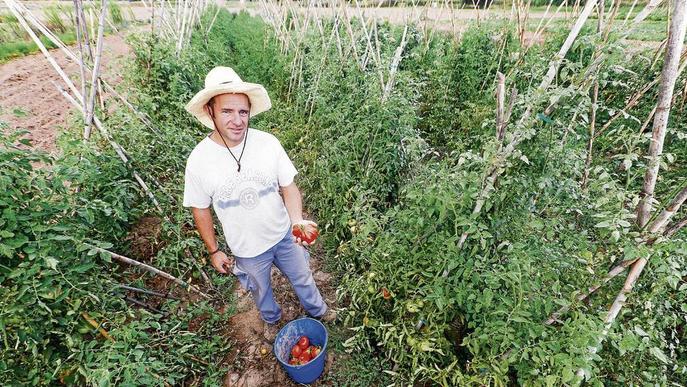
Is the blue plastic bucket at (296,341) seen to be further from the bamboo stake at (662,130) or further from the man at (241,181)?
the bamboo stake at (662,130)

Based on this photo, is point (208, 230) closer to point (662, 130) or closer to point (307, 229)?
point (307, 229)

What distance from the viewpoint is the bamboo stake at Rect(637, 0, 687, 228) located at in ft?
3.61

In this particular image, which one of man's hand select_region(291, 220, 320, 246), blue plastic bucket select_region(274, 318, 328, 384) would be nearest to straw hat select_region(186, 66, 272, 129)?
man's hand select_region(291, 220, 320, 246)

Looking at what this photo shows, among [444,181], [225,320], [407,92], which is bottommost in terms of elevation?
[225,320]

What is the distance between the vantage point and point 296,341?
7.77 ft

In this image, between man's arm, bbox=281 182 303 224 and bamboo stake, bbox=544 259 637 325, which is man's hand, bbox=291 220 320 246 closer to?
man's arm, bbox=281 182 303 224

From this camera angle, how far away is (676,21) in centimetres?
110

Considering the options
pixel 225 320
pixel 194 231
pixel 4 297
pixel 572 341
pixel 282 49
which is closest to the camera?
pixel 572 341

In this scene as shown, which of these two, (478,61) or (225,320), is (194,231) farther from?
(478,61)

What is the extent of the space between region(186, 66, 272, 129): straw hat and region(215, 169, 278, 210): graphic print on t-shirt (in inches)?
17.4

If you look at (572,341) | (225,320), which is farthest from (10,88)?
(572,341)

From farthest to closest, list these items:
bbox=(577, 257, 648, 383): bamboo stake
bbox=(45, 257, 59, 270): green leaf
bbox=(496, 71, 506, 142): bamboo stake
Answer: bbox=(45, 257, 59, 270): green leaf → bbox=(496, 71, 506, 142): bamboo stake → bbox=(577, 257, 648, 383): bamboo stake

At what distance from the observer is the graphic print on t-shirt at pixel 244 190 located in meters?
1.91

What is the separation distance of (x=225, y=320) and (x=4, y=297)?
1.35 metres
